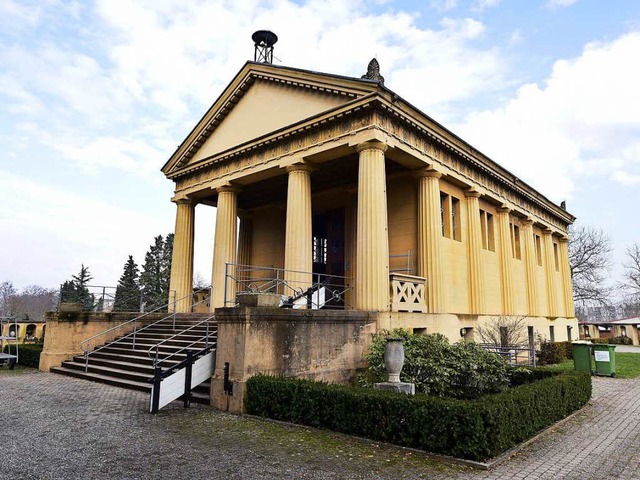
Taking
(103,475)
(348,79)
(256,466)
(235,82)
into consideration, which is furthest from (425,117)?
(103,475)

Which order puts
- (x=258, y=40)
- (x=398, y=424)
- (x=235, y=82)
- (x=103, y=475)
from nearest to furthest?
(x=103, y=475), (x=398, y=424), (x=235, y=82), (x=258, y=40)

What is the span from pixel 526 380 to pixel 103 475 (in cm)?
938

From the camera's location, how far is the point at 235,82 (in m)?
18.5

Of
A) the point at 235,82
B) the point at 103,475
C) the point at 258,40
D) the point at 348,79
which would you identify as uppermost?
the point at 258,40

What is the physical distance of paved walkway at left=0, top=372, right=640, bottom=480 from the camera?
561 centimetres

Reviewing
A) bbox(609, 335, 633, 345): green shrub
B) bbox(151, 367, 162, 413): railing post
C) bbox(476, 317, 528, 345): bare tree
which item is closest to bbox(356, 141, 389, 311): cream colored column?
bbox(151, 367, 162, 413): railing post

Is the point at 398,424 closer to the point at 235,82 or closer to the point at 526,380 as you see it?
the point at 526,380

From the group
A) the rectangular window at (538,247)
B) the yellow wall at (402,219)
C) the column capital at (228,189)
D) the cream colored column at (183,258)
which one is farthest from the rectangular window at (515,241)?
the cream colored column at (183,258)

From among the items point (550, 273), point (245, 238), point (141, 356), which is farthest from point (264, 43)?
point (550, 273)

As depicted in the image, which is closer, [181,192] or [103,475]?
[103,475]

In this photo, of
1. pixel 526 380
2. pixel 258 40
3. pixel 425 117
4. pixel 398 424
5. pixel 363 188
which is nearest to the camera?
pixel 398 424

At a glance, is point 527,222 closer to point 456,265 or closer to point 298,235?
point 456,265

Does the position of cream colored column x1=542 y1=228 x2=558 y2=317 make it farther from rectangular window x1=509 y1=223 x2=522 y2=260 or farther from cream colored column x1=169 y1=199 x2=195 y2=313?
cream colored column x1=169 y1=199 x2=195 y2=313

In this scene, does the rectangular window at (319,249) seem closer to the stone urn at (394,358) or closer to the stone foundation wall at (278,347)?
the stone foundation wall at (278,347)
